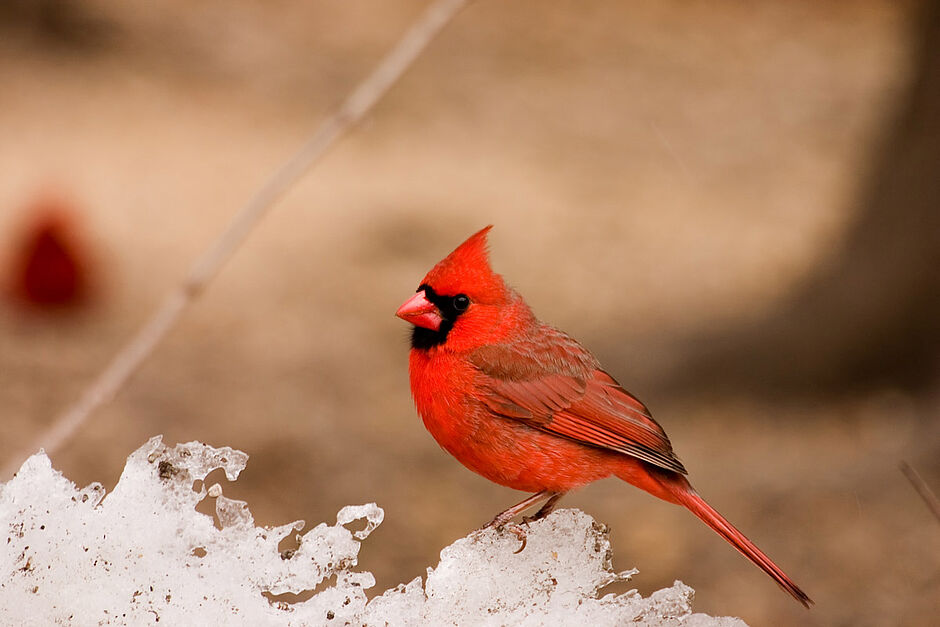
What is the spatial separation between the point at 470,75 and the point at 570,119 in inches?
40.5

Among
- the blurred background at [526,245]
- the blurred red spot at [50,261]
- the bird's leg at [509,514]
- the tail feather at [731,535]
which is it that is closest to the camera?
the tail feather at [731,535]

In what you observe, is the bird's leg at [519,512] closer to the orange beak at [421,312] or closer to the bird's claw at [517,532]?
the bird's claw at [517,532]

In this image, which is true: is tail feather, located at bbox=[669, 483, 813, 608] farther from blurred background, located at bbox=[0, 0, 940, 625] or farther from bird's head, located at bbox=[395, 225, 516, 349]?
blurred background, located at bbox=[0, 0, 940, 625]

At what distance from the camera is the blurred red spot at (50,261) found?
15.3 feet

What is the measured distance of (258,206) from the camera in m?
→ 1.23

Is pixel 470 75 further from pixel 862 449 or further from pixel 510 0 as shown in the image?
pixel 862 449

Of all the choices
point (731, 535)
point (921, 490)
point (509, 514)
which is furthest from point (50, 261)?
point (921, 490)

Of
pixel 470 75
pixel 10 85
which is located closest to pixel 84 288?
pixel 10 85

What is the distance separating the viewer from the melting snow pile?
1.16 metres

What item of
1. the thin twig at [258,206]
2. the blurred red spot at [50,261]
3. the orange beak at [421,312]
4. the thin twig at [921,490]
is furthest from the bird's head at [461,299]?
the blurred red spot at [50,261]

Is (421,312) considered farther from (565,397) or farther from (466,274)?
(565,397)

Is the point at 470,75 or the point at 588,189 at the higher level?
the point at 470,75

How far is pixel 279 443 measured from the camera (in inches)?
192

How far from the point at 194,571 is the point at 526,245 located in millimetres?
6373
